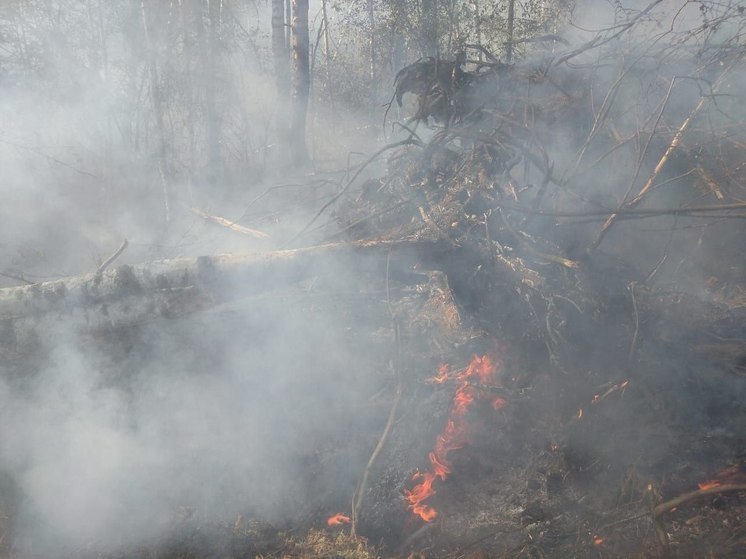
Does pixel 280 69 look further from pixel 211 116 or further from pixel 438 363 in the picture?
pixel 438 363

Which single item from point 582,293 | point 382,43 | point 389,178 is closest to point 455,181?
point 389,178

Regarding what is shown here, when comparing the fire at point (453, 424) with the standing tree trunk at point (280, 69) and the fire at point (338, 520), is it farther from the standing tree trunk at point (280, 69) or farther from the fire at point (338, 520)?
the standing tree trunk at point (280, 69)

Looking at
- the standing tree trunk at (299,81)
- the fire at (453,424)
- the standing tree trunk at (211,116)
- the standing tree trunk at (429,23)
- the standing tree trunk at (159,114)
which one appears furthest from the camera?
the standing tree trunk at (429,23)

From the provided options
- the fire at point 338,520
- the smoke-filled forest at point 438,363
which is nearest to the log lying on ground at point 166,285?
the smoke-filled forest at point 438,363

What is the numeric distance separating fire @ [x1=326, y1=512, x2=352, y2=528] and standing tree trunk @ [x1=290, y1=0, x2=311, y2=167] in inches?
342

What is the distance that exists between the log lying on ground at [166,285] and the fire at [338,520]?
208 centimetres

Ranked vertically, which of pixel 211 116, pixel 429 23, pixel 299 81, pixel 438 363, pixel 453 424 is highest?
pixel 429 23

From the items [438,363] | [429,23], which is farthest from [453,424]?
[429,23]

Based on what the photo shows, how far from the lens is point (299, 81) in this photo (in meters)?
10.4

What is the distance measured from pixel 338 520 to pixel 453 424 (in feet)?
3.76

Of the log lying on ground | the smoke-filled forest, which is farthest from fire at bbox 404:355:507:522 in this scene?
the log lying on ground

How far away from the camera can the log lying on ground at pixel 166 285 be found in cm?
449

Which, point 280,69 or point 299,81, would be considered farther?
point 280,69

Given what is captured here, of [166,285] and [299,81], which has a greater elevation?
[299,81]
